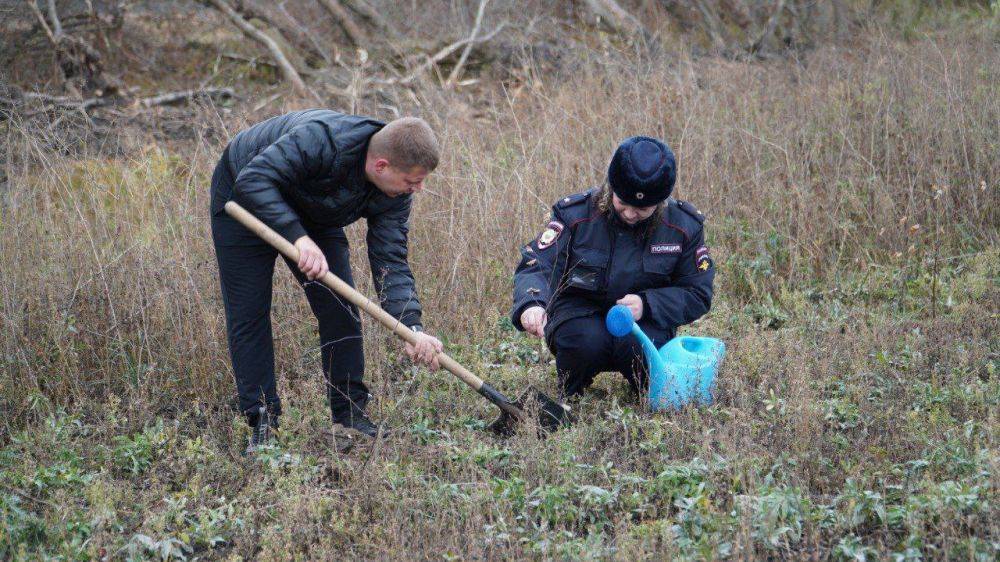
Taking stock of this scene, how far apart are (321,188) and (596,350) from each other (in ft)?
4.91

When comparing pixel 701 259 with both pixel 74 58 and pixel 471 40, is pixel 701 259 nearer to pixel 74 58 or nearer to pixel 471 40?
pixel 471 40

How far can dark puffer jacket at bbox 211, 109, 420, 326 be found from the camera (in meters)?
3.44

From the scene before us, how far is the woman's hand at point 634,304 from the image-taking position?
4074mm

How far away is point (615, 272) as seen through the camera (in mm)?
4180

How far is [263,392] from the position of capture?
393 cm

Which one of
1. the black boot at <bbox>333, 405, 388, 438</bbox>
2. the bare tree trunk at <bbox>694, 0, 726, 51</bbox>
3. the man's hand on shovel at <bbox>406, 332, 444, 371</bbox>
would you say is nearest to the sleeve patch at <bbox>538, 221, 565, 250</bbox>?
the man's hand on shovel at <bbox>406, 332, 444, 371</bbox>

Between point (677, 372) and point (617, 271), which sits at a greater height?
point (617, 271)

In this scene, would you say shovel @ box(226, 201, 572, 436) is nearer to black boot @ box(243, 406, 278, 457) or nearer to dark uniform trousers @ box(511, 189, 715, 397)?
dark uniform trousers @ box(511, 189, 715, 397)

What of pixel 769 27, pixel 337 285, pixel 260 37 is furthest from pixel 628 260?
pixel 769 27

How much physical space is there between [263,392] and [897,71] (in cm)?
604

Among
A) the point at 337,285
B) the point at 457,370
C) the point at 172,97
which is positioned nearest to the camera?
the point at 337,285

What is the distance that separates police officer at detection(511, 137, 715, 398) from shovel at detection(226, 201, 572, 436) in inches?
12.7

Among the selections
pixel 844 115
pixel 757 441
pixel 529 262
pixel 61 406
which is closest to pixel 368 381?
pixel 529 262

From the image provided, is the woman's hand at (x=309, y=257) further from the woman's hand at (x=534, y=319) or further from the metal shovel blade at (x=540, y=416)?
the metal shovel blade at (x=540, y=416)
